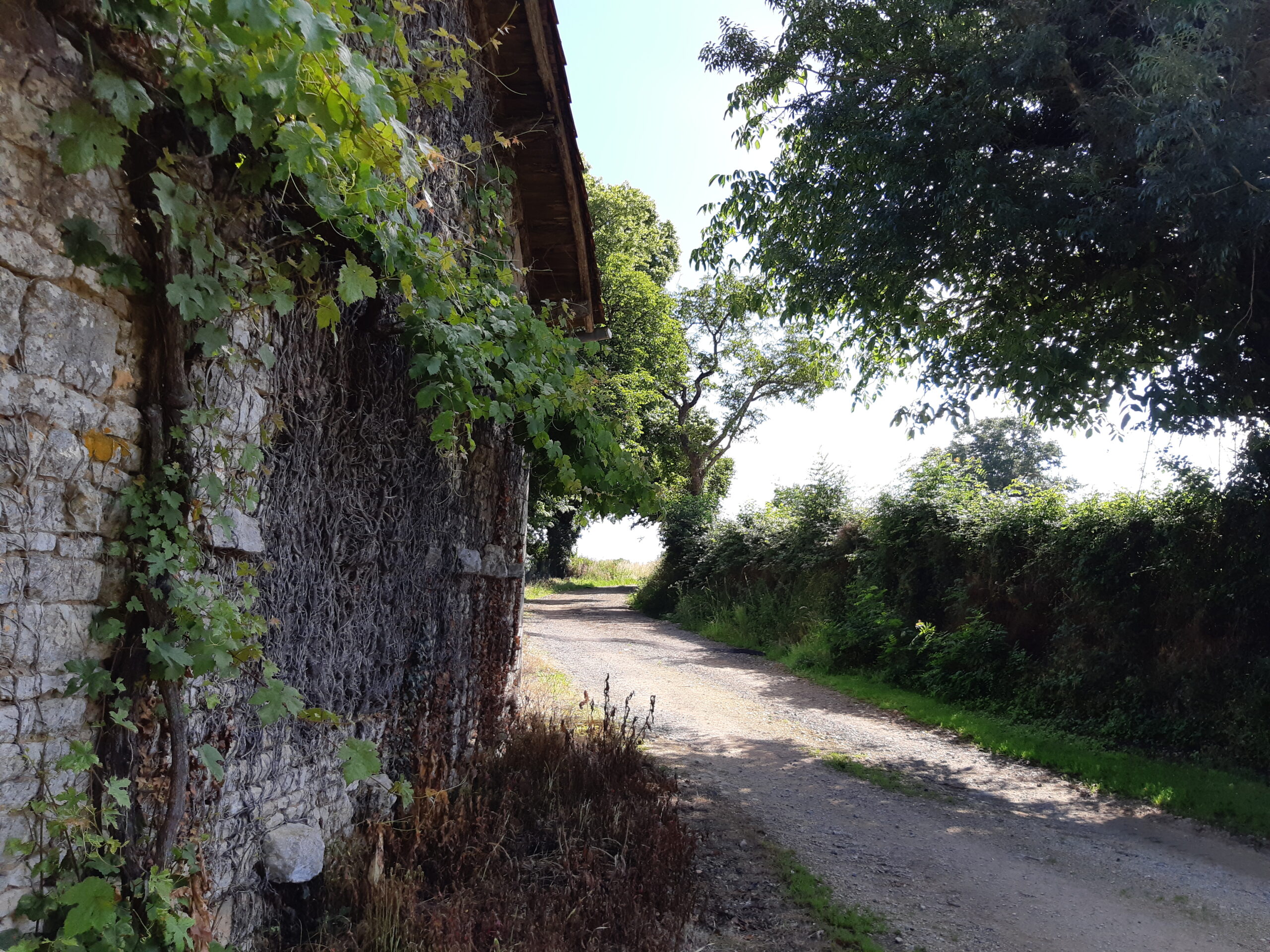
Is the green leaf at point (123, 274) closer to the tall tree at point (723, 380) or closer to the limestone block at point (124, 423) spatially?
the limestone block at point (124, 423)

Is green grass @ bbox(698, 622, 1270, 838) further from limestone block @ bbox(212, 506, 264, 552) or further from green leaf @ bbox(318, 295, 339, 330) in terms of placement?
green leaf @ bbox(318, 295, 339, 330)

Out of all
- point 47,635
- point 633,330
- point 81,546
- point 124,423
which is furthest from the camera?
point 633,330

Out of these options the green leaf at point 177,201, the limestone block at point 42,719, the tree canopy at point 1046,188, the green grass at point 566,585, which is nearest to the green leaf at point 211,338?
the green leaf at point 177,201

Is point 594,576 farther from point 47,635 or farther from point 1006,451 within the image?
point 47,635

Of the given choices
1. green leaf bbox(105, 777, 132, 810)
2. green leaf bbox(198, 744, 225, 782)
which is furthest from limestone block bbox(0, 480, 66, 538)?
green leaf bbox(198, 744, 225, 782)

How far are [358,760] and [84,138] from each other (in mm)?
2697

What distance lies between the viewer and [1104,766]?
28.5 feet

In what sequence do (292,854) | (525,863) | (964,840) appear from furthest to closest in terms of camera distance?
(964,840) → (525,863) → (292,854)

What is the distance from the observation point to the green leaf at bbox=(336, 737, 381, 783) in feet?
12.0

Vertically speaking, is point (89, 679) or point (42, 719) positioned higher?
point (89, 679)

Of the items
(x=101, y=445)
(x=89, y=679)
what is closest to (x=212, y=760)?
(x=89, y=679)

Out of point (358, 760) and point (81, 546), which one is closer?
point (81, 546)

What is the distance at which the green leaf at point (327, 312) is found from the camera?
3791 mm

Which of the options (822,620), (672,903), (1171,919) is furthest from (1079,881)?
(822,620)
